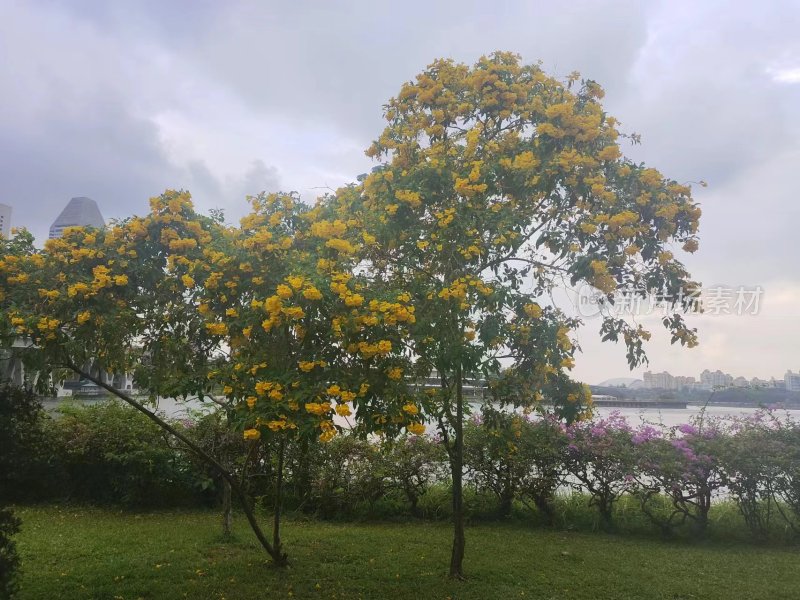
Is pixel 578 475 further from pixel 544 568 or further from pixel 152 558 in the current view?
pixel 152 558

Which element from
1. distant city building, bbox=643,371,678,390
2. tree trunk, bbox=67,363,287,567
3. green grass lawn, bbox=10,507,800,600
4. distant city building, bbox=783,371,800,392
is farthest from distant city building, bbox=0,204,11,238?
distant city building, bbox=783,371,800,392

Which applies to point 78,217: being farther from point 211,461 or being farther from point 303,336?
point 303,336

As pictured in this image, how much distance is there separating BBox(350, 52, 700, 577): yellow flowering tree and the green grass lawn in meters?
0.53

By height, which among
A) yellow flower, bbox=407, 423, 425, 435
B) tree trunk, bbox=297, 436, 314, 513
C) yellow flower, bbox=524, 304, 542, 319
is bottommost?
tree trunk, bbox=297, 436, 314, 513

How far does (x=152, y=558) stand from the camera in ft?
15.0

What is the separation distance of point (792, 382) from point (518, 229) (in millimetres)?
3314

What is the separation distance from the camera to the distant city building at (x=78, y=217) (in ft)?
14.1

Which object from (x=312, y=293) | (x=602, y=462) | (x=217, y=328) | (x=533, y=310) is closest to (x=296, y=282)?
(x=312, y=293)

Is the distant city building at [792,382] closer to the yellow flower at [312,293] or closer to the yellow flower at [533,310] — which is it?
the yellow flower at [533,310]

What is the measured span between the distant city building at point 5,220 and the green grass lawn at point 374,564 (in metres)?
2.41

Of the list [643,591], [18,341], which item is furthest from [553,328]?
[18,341]

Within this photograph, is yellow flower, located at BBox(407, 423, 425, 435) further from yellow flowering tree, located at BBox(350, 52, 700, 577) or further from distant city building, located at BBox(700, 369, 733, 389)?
distant city building, located at BBox(700, 369, 733, 389)

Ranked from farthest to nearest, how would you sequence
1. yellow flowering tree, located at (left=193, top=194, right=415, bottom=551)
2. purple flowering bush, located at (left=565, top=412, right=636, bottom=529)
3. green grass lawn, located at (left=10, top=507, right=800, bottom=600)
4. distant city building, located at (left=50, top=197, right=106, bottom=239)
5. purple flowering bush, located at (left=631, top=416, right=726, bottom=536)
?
purple flowering bush, located at (left=565, top=412, right=636, bottom=529) → purple flowering bush, located at (left=631, top=416, right=726, bottom=536) → distant city building, located at (left=50, top=197, right=106, bottom=239) → green grass lawn, located at (left=10, top=507, right=800, bottom=600) → yellow flowering tree, located at (left=193, top=194, right=415, bottom=551)

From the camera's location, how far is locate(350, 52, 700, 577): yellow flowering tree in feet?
12.5
